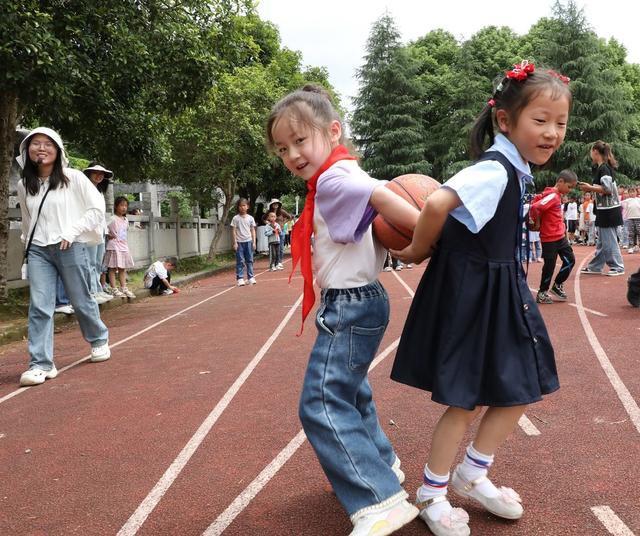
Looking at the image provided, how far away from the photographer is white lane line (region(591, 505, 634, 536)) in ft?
8.23

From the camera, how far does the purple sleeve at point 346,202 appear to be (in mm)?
2293

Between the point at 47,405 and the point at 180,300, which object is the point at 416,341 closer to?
the point at 47,405

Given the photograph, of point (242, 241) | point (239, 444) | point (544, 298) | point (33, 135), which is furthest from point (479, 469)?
point (242, 241)

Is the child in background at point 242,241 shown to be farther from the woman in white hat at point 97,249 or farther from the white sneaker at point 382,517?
the white sneaker at point 382,517

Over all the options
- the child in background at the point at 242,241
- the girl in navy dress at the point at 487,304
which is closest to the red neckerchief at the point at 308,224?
the girl in navy dress at the point at 487,304

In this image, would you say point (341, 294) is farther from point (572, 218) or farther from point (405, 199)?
point (572, 218)

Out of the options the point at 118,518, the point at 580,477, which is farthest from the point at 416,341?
the point at 118,518

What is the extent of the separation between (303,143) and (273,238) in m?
15.6

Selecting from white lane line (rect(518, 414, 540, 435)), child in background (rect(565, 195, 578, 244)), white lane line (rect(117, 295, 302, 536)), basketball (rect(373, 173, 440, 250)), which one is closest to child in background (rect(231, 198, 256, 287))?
white lane line (rect(117, 295, 302, 536))

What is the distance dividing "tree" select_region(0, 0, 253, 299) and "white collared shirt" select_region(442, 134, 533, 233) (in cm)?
693

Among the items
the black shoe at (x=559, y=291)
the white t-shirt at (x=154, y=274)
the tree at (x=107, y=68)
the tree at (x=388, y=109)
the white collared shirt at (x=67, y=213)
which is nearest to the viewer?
the white collared shirt at (x=67, y=213)

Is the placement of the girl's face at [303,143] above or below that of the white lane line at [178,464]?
above

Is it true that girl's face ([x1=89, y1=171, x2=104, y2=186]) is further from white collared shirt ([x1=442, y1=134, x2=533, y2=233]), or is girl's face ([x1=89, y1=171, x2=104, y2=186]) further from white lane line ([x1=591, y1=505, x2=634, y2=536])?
white lane line ([x1=591, y1=505, x2=634, y2=536])

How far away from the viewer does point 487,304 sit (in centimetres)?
237
